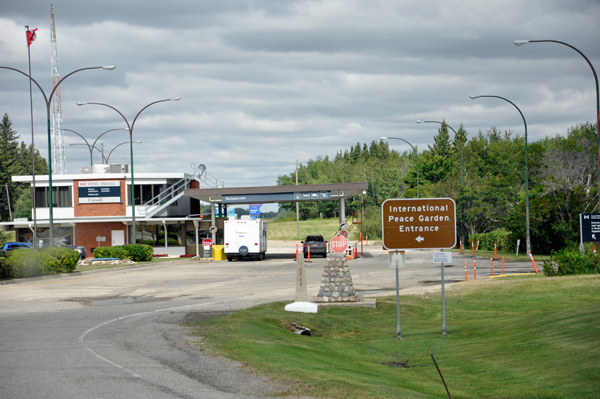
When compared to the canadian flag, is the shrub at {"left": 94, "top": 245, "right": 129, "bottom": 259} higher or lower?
lower

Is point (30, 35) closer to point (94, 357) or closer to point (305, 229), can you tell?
point (94, 357)

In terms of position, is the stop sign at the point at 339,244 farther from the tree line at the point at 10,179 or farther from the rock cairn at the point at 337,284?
the tree line at the point at 10,179

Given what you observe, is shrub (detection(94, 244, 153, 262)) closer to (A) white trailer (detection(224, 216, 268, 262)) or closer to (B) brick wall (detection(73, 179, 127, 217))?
(A) white trailer (detection(224, 216, 268, 262))

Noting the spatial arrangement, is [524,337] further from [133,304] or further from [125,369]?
[133,304]

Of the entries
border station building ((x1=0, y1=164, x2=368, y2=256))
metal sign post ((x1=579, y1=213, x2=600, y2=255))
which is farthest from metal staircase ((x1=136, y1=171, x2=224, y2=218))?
metal sign post ((x1=579, y1=213, x2=600, y2=255))

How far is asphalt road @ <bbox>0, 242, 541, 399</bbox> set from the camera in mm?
7891

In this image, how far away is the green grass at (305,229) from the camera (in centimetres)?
9331

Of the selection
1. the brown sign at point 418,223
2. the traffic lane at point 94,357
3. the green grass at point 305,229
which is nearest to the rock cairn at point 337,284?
the traffic lane at point 94,357

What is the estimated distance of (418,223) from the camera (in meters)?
13.2

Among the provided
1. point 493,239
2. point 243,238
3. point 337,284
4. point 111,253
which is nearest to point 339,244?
point 337,284

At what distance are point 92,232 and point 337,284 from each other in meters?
41.8

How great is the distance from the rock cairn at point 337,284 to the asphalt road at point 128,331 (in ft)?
6.24

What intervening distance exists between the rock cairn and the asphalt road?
190 cm

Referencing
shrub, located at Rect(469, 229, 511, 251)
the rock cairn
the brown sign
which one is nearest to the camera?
the brown sign
